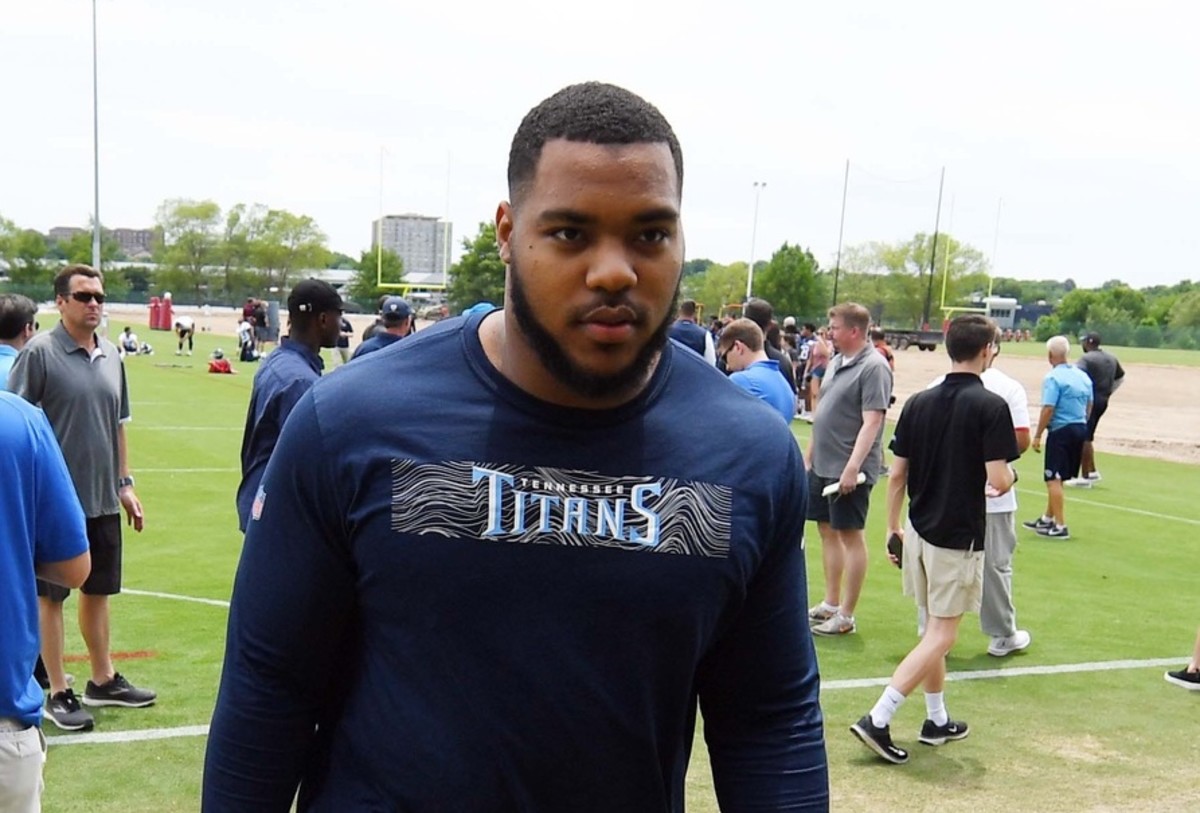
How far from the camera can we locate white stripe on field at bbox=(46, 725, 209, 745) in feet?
19.9

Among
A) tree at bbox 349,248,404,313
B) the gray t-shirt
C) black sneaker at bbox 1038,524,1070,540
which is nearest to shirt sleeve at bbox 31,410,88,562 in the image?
black sneaker at bbox 1038,524,1070,540

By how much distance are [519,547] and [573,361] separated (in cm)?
30

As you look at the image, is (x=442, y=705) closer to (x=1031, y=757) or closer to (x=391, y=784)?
(x=391, y=784)

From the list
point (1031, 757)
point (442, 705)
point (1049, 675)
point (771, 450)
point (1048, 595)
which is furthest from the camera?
point (1048, 595)

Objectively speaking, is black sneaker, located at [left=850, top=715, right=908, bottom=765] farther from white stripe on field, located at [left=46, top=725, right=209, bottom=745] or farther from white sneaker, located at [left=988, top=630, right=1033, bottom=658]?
white stripe on field, located at [left=46, top=725, right=209, bottom=745]

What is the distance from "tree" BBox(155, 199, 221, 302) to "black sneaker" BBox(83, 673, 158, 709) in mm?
126314

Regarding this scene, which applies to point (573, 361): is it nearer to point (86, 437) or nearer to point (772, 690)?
point (772, 690)

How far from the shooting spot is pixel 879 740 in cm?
626

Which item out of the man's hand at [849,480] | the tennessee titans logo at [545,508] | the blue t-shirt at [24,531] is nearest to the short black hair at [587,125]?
the tennessee titans logo at [545,508]

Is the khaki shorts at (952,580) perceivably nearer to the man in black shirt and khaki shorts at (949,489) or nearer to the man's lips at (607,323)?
the man in black shirt and khaki shorts at (949,489)

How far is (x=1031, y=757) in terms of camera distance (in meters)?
6.45

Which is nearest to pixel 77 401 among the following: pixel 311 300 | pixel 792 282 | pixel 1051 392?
pixel 311 300

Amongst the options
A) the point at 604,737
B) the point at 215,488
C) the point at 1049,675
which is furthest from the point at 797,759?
the point at 215,488

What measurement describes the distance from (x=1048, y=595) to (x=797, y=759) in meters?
9.00
